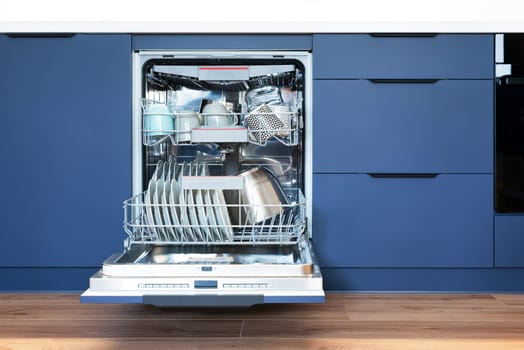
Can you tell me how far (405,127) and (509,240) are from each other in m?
0.47

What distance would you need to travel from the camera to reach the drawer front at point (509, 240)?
5.03 ft

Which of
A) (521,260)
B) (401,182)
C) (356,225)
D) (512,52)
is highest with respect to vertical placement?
(512,52)

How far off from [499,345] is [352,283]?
0.49m

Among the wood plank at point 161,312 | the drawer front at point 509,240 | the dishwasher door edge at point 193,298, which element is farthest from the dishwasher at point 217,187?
the drawer front at point 509,240

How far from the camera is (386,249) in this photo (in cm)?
154

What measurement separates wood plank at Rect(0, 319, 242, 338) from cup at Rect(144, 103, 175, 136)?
0.52 m

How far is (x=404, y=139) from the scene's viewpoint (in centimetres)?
153

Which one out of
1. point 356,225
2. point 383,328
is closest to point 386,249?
point 356,225

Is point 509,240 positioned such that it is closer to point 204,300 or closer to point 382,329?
point 382,329
